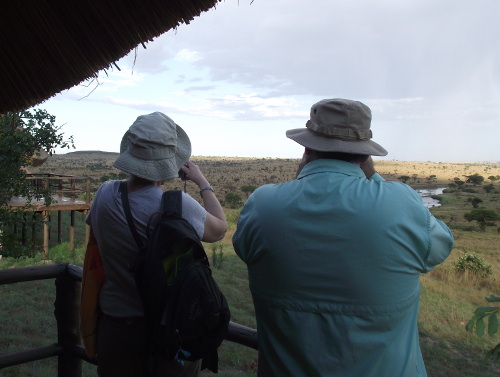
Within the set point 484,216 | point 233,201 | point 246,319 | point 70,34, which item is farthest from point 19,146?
point 484,216

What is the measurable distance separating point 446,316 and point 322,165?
11.0 m

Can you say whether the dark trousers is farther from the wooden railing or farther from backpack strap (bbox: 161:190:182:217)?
the wooden railing

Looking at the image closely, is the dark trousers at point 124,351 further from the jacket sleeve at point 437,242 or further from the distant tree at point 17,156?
the distant tree at point 17,156

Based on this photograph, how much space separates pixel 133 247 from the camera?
1519 millimetres

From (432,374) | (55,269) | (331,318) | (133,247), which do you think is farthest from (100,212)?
(432,374)

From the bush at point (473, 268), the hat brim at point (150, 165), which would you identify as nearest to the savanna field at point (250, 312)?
the bush at point (473, 268)

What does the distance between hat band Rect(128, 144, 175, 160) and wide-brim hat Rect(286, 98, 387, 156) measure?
0.53 meters

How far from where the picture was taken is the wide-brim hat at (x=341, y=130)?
1.18 meters

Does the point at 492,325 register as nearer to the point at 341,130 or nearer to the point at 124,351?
the point at 341,130

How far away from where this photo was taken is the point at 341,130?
46.5 inches

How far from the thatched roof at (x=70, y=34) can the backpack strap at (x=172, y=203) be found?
64 cm

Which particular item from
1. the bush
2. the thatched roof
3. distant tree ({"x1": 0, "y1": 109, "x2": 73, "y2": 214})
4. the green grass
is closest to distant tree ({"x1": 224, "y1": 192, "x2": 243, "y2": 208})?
the green grass

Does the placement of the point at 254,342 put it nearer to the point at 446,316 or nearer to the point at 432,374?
the point at 432,374

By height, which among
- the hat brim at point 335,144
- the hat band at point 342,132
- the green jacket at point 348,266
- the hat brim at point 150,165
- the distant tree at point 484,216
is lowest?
the distant tree at point 484,216
